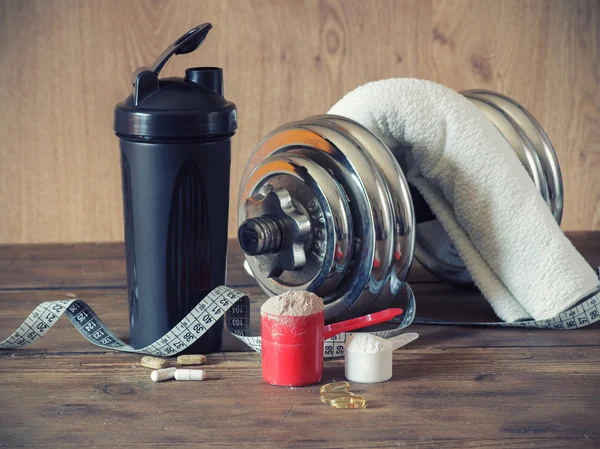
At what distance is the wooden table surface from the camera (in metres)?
0.64

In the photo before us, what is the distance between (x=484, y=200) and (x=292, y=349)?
0.29 metres

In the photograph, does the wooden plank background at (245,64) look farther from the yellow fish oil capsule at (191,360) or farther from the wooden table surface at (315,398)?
the yellow fish oil capsule at (191,360)

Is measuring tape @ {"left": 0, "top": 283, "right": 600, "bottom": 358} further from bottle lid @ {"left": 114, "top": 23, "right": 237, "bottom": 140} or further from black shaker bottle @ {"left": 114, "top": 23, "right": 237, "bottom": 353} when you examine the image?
bottle lid @ {"left": 114, "top": 23, "right": 237, "bottom": 140}

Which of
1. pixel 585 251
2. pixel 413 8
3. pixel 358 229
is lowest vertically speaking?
pixel 585 251

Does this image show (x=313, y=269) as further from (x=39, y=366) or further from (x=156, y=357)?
(x=39, y=366)

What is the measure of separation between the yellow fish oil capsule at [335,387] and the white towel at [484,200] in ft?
0.80

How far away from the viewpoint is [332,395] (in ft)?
2.35

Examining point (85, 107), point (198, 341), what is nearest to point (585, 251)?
point (198, 341)

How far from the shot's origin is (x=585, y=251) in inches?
47.9

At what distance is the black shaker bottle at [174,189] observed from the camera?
0.76 meters

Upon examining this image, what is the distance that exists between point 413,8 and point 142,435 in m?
0.87

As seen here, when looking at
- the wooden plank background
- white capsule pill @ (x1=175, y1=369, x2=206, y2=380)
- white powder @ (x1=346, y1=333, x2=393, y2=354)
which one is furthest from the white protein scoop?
the wooden plank background

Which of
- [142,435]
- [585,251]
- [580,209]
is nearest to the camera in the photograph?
[142,435]

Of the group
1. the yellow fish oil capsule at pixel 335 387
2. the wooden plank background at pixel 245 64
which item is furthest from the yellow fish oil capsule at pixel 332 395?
the wooden plank background at pixel 245 64
